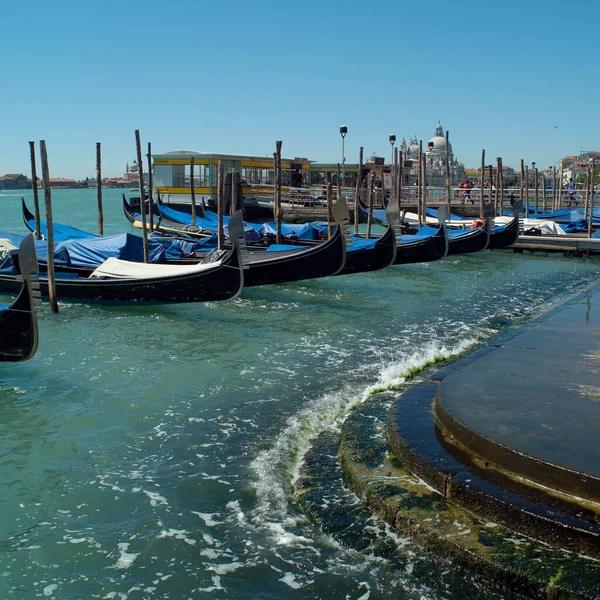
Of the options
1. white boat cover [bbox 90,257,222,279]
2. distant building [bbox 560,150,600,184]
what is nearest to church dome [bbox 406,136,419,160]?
distant building [bbox 560,150,600,184]

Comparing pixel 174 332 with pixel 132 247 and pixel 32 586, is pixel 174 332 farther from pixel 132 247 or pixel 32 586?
pixel 32 586

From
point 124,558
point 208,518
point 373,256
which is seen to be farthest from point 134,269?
point 124,558

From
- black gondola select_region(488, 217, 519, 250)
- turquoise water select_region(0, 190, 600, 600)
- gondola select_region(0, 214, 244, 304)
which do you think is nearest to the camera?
turquoise water select_region(0, 190, 600, 600)

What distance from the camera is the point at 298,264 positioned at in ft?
39.2

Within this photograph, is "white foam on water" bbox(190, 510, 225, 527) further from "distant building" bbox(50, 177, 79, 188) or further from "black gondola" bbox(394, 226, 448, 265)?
"distant building" bbox(50, 177, 79, 188)

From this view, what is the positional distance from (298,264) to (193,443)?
7.08 m

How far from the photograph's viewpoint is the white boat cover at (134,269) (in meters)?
10.6

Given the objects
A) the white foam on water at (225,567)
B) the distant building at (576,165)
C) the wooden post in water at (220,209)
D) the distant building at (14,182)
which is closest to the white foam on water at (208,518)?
the white foam on water at (225,567)

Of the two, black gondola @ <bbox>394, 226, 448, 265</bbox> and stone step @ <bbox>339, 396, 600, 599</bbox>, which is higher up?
black gondola @ <bbox>394, 226, 448, 265</bbox>

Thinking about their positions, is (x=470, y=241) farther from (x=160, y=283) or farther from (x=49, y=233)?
(x=49, y=233)

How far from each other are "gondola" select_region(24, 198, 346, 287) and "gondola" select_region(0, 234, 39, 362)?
539cm

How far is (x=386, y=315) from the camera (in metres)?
10.4

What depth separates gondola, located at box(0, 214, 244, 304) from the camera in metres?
10.3

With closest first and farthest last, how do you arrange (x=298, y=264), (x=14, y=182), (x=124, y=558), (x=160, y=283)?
(x=124, y=558), (x=160, y=283), (x=298, y=264), (x=14, y=182)
